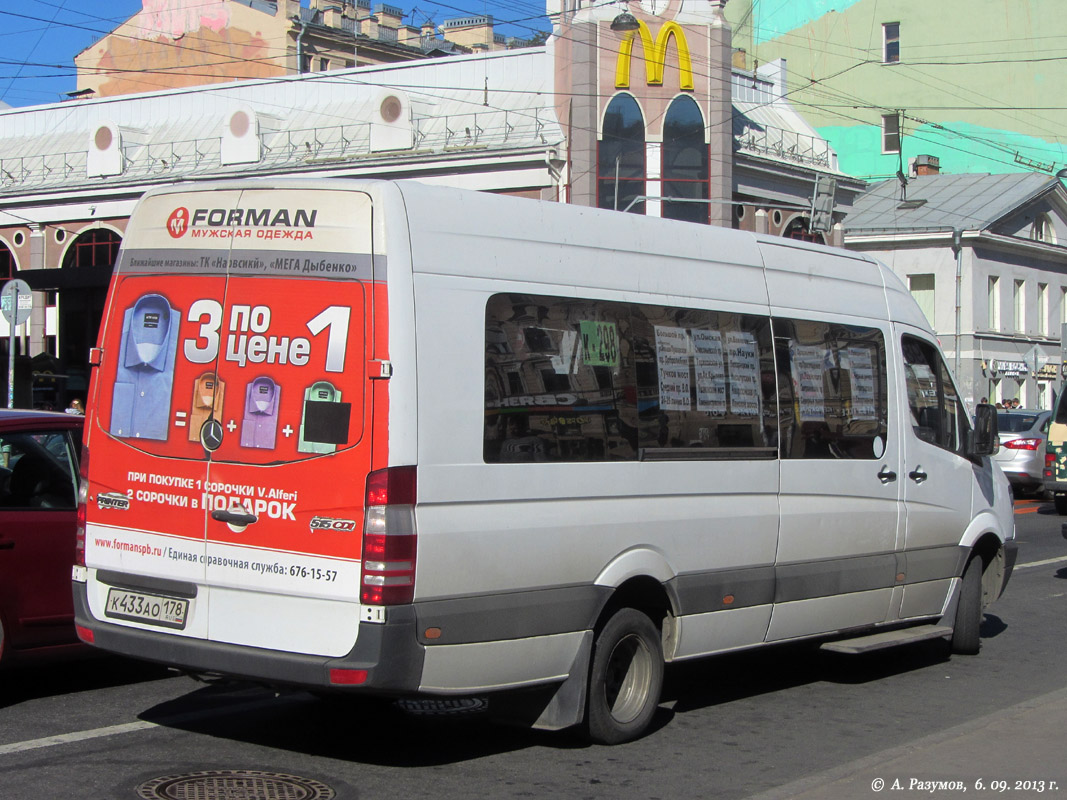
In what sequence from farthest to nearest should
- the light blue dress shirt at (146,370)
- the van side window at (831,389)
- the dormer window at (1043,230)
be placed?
1. the dormer window at (1043,230)
2. the van side window at (831,389)
3. the light blue dress shirt at (146,370)

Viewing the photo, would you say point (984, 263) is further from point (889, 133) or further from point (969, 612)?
point (969, 612)

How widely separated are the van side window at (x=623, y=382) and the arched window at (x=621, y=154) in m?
30.4

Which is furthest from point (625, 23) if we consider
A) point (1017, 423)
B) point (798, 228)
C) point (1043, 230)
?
point (1043, 230)

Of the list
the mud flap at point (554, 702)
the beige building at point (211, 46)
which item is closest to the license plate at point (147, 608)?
the mud flap at point (554, 702)

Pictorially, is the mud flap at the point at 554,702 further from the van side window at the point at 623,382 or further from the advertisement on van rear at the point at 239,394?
the advertisement on van rear at the point at 239,394

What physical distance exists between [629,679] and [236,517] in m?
2.19

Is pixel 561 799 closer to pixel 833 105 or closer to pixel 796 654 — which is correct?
pixel 796 654

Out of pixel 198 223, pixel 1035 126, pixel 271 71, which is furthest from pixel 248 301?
pixel 1035 126

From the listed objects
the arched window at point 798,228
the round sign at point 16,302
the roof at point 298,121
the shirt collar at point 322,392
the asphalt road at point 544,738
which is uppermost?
the roof at point 298,121

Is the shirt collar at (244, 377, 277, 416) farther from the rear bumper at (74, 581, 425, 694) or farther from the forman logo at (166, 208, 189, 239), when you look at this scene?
the rear bumper at (74, 581, 425, 694)

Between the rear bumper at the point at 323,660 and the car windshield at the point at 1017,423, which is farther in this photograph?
the car windshield at the point at 1017,423

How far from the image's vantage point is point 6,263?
154ft

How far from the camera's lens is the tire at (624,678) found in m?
6.61

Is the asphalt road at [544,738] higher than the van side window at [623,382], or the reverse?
the van side window at [623,382]
